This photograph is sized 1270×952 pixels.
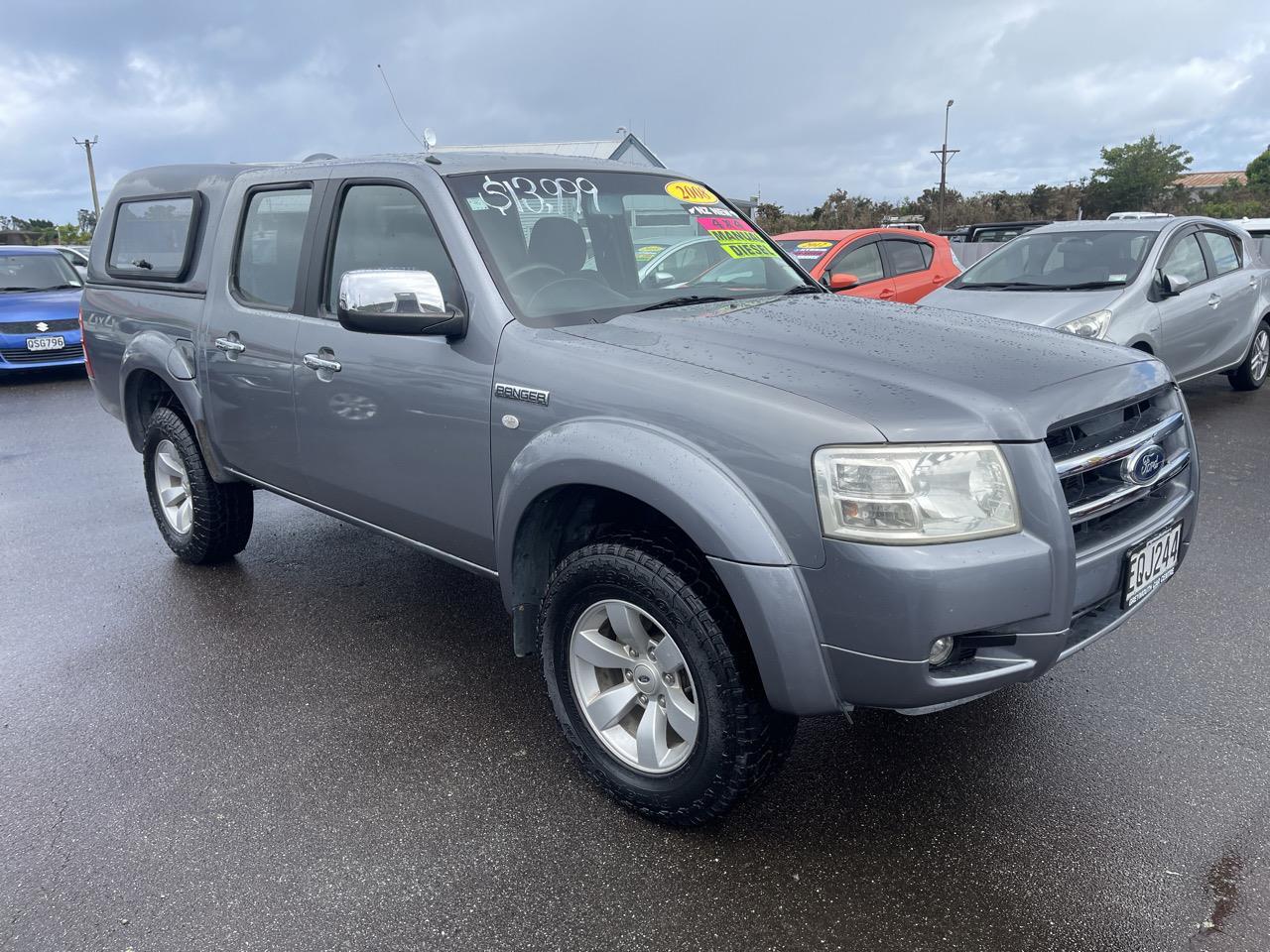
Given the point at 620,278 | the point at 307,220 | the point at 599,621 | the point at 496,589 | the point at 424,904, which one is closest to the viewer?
the point at 424,904

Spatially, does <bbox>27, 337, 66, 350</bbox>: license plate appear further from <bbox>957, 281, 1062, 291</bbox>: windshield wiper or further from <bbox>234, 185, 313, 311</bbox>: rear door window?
<bbox>957, 281, 1062, 291</bbox>: windshield wiper

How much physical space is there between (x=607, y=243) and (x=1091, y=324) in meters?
4.40

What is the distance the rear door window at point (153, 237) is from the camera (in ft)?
14.5

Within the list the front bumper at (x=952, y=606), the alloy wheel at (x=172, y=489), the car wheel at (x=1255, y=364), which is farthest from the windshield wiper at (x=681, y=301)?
the car wheel at (x=1255, y=364)

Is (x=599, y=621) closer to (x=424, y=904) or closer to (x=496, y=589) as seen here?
(x=424, y=904)

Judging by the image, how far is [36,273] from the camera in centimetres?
1172

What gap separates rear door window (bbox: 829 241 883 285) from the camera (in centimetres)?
990

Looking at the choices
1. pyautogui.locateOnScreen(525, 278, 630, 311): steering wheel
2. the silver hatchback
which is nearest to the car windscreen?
the silver hatchback

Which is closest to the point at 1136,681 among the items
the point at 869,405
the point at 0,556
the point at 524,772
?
the point at 869,405

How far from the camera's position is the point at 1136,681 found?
3.41 meters

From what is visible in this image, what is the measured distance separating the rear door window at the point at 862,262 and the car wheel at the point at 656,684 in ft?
25.6

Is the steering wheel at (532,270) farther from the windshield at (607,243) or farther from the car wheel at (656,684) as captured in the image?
the car wheel at (656,684)

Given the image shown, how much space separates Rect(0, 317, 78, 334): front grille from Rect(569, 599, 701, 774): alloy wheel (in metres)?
10.6

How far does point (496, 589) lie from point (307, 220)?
179cm
